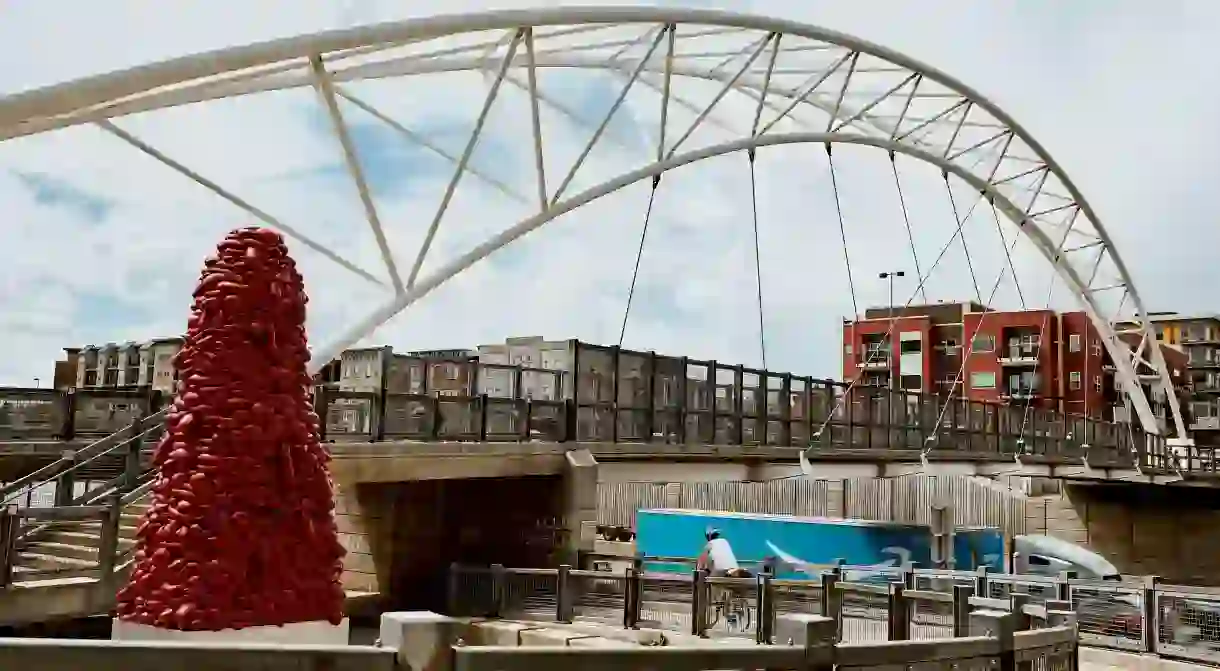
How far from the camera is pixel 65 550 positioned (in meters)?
15.3

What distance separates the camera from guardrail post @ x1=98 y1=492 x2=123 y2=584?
13.8 meters

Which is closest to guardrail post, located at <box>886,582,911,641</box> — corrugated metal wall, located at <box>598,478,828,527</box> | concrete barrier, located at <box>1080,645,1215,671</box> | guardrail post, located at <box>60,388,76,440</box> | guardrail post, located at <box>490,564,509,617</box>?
concrete barrier, located at <box>1080,645,1215,671</box>

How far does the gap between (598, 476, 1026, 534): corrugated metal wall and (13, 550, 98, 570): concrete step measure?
24.6 meters

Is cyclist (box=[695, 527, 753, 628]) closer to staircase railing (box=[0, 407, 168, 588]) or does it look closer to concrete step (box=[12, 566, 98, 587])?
staircase railing (box=[0, 407, 168, 588])

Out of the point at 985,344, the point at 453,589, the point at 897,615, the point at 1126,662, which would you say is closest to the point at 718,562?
the point at 897,615

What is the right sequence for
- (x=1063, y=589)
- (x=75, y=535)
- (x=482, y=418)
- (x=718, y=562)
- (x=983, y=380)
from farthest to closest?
1. (x=983, y=380)
2. (x=482, y=418)
3. (x=718, y=562)
4. (x=1063, y=589)
5. (x=75, y=535)

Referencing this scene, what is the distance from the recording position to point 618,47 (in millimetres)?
33406

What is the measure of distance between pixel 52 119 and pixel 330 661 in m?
17.9

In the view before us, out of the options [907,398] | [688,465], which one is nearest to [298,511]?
[688,465]

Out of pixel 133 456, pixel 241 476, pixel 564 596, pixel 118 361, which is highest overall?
pixel 118 361

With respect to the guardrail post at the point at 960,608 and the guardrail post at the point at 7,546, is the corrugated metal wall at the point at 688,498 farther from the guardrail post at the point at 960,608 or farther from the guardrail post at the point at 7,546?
the guardrail post at the point at 7,546

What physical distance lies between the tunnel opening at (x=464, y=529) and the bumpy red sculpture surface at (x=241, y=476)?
478 inches

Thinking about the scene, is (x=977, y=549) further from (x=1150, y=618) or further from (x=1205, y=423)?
(x=1205, y=423)

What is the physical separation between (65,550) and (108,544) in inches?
73.4
